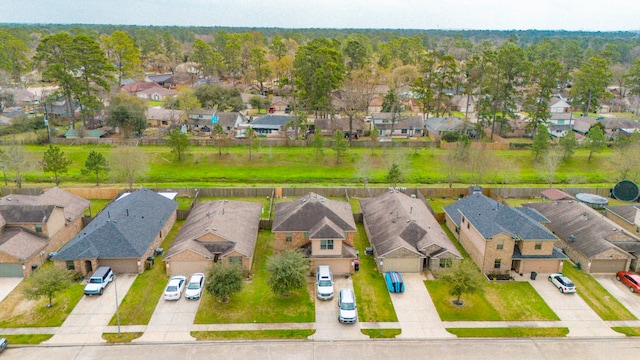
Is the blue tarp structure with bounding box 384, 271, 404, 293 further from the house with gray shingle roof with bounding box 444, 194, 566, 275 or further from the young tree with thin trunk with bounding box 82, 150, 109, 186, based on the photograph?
the young tree with thin trunk with bounding box 82, 150, 109, 186

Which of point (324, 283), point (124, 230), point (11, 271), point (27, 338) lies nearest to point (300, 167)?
point (124, 230)

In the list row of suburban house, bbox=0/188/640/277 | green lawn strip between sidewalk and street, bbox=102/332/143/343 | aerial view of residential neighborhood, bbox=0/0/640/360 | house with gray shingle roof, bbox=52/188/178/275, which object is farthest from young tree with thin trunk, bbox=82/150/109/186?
green lawn strip between sidewalk and street, bbox=102/332/143/343

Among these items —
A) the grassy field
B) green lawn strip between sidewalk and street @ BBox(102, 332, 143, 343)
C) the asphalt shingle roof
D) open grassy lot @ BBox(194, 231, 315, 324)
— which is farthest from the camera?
the grassy field

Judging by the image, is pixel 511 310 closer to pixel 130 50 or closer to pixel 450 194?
pixel 450 194

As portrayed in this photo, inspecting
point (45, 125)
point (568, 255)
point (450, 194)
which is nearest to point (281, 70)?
point (45, 125)

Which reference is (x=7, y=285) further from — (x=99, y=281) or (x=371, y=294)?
(x=371, y=294)

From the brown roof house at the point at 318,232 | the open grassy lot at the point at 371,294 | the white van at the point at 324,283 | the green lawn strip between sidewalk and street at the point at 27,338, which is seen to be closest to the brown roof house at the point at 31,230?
the green lawn strip between sidewalk and street at the point at 27,338
